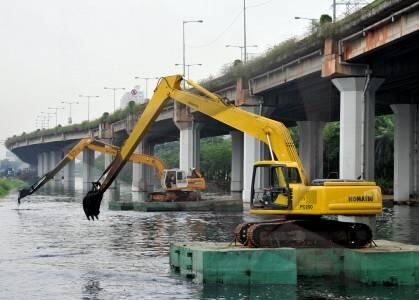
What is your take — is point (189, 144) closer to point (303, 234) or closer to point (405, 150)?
point (405, 150)

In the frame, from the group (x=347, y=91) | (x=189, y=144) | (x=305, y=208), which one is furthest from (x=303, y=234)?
(x=189, y=144)

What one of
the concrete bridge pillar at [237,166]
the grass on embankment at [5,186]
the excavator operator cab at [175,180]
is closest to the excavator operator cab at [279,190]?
the excavator operator cab at [175,180]

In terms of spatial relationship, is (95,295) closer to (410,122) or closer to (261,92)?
(261,92)

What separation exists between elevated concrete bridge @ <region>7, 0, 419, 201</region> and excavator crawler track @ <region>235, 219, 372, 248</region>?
17.6 meters

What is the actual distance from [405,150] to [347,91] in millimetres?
25363

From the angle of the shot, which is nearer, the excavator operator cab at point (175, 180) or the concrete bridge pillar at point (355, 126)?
the concrete bridge pillar at point (355, 126)

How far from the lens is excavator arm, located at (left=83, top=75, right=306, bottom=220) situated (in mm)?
28125

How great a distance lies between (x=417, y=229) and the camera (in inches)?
Result: 1772

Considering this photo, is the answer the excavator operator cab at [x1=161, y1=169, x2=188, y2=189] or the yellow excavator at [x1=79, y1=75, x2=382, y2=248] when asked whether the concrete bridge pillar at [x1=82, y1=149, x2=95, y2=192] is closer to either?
the excavator operator cab at [x1=161, y1=169, x2=188, y2=189]

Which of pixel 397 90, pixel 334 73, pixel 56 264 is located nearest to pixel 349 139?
pixel 334 73

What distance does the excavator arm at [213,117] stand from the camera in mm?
28125

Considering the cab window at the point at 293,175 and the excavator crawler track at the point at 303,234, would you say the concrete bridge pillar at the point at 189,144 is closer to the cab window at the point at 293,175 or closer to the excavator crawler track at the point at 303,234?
the cab window at the point at 293,175

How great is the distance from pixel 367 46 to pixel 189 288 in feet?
83.4

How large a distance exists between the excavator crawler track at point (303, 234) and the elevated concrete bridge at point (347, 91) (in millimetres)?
17609
